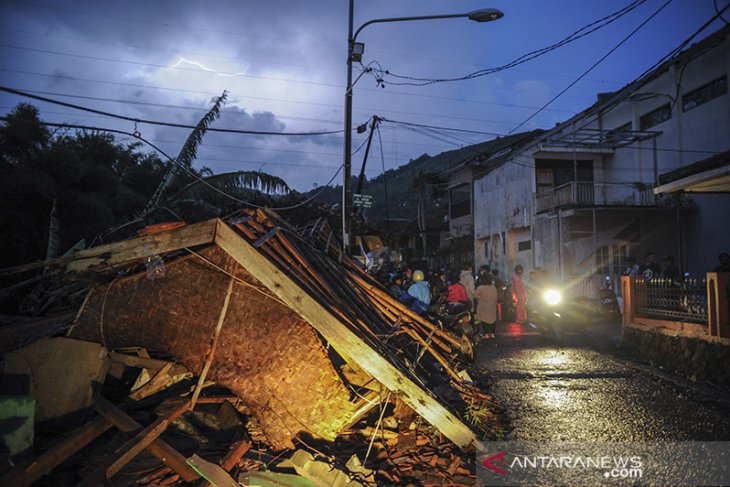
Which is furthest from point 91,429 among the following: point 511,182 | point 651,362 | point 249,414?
point 511,182

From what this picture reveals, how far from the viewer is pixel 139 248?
3885mm

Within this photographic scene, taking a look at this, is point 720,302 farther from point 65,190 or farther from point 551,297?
point 65,190

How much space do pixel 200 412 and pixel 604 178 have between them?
22734mm

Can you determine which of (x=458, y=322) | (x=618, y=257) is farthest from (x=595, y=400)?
(x=618, y=257)

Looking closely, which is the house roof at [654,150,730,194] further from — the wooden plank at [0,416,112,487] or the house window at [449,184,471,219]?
the house window at [449,184,471,219]

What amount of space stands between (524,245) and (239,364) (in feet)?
68.7

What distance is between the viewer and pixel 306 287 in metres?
3.95

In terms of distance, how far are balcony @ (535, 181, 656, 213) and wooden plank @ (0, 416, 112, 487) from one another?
1828 cm

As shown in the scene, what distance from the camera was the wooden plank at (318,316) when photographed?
12.5ft

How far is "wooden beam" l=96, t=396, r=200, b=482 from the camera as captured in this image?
3.36 metres

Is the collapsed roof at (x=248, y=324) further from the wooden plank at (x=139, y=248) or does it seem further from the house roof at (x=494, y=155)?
the house roof at (x=494, y=155)

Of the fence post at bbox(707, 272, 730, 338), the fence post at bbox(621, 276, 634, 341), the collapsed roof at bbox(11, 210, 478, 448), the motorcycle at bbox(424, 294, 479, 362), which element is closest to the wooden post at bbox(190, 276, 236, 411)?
the collapsed roof at bbox(11, 210, 478, 448)

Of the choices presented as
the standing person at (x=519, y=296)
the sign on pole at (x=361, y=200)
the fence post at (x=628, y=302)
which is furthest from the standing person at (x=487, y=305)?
the sign on pole at (x=361, y=200)

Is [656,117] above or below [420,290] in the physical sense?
above
